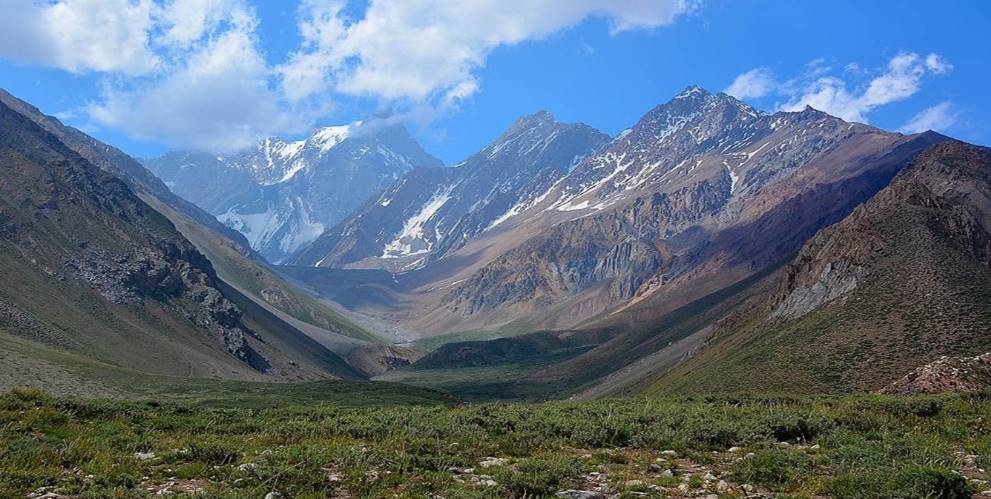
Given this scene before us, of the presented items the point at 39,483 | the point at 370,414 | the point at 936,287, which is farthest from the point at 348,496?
the point at 936,287

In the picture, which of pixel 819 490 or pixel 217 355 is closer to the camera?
pixel 819 490

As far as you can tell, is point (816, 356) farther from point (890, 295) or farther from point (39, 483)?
point (39, 483)

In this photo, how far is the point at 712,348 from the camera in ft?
380

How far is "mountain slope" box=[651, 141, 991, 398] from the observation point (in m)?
73.4

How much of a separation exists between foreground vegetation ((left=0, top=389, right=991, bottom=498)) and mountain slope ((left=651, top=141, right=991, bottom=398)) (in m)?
47.4

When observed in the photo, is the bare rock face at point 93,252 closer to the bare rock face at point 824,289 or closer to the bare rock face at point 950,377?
the bare rock face at point 824,289

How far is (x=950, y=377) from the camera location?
131 ft

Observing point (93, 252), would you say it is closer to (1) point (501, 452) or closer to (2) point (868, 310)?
(2) point (868, 310)

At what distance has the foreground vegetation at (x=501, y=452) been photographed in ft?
54.9

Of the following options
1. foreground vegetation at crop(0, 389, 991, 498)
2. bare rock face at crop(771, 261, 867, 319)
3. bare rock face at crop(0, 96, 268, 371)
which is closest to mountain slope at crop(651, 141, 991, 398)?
bare rock face at crop(771, 261, 867, 319)

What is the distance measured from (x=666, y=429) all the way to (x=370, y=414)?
509 inches

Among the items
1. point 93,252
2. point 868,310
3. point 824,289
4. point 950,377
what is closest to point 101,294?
point 93,252

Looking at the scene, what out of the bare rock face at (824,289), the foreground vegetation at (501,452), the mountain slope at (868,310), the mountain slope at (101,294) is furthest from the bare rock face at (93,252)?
the foreground vegetation at (501,452)

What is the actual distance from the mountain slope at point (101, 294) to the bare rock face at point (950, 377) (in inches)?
4732
